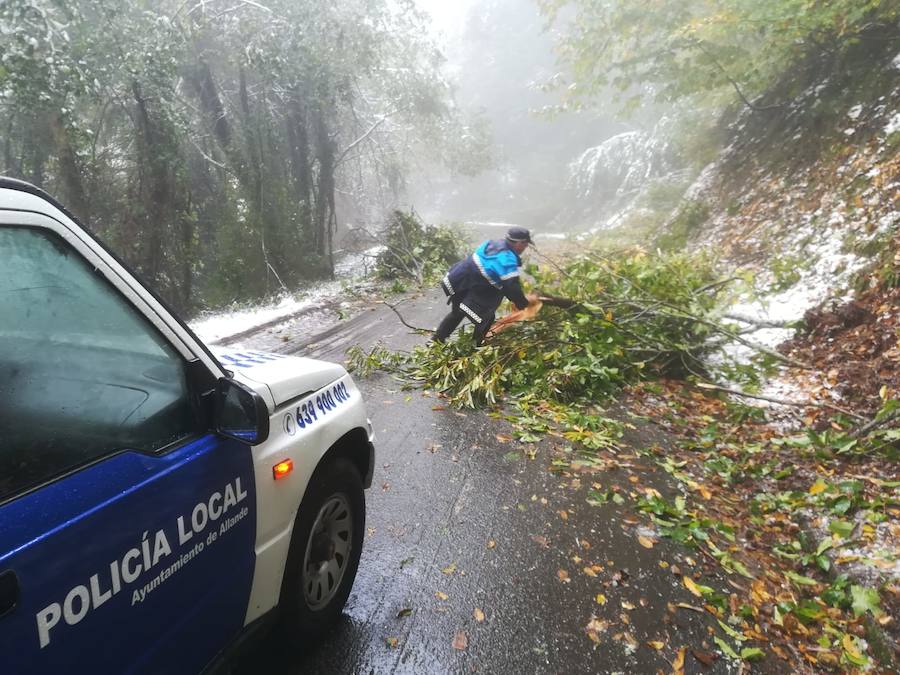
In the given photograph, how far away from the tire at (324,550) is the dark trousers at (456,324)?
3692mm

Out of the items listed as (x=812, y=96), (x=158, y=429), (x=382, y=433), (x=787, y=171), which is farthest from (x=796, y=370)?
(x=812, y=96)

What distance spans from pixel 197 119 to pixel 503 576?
13135mm

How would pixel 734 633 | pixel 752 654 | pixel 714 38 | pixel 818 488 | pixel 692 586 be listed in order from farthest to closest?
pixel 714 38 < pixel 818 488 < pixel 692 586 < pixel 734 633 < pixel 752 654

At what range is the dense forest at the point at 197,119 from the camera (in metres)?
7.74

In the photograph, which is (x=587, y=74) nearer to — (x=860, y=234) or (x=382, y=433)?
(x=860, y=234)

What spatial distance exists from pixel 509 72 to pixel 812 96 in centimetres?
5449

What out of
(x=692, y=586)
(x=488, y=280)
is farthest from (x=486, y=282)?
(x=692, y=586)

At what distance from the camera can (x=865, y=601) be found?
2643 millimetres

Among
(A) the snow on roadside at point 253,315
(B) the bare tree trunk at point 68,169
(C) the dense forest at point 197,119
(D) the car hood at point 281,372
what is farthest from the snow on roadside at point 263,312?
Result: (D) the car hood at point 281,372

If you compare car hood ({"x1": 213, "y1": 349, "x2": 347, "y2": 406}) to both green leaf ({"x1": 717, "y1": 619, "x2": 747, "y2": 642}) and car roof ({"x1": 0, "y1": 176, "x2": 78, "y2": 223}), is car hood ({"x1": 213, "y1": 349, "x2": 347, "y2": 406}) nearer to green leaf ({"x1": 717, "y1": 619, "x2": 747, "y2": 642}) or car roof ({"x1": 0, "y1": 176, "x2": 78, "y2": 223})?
car roof ({"x1": 0, "y1": 176, "x2": 78, "y2": 223})

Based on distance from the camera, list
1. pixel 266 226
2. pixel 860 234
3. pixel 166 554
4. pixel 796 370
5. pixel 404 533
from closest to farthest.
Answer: pixel 166 554 < pixel 404 533 < pixel 796 370 < pixel 860 234 < pixel 266 226

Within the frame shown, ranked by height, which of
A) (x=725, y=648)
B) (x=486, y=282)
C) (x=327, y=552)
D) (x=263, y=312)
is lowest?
(x=725, y=648)

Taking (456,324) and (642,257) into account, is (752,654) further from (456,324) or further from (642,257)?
(642,257)

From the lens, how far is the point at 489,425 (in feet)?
16.3
